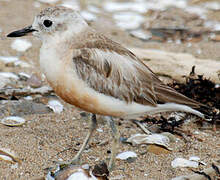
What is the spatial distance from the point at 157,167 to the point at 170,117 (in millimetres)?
1044

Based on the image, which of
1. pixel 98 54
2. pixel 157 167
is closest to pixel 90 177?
pixel 157 167

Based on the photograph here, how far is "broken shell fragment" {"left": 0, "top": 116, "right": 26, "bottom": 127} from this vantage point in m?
4.49

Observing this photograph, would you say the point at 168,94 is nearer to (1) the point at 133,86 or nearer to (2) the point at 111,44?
(1) the point at 133,86

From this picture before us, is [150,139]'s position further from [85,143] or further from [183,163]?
[85,143]

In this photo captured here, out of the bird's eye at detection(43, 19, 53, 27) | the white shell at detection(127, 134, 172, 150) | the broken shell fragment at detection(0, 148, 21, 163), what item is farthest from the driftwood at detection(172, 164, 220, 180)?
the bird's eye at detection(43, 19, 53, 27)

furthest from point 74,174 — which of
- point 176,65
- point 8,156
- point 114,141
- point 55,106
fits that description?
point 176,65

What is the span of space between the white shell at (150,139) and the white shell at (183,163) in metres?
0.24

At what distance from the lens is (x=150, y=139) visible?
423cm

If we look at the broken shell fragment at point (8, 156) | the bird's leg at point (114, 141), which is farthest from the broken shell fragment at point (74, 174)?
the broken shell fragment at point (8, 156)

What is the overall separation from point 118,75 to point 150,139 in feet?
2.92

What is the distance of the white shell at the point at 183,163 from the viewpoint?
388cm

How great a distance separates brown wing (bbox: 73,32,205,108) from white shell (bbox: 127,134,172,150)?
1.71ft

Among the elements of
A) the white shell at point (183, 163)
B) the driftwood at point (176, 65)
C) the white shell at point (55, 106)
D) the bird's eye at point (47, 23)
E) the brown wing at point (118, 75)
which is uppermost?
the bird's eye at point (47, 23)

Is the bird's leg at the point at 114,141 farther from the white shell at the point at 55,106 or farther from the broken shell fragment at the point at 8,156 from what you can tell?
the white shell at the point at 55,106
